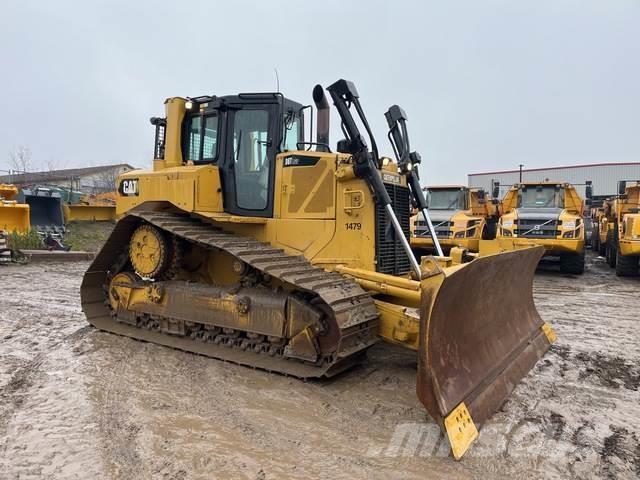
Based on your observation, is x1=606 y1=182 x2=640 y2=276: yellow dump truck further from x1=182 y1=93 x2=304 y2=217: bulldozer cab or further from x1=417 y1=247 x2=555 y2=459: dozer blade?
x1=182 y1=93 x2=304 y2=217: bulldozer cab

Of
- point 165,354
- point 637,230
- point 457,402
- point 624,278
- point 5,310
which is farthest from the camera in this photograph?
point 624,278

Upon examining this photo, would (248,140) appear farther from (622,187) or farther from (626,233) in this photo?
(622,187)

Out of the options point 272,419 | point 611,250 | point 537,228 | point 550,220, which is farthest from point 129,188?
point 611,250

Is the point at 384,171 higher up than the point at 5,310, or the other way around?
the point at 384,171

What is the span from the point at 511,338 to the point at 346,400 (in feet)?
6.16

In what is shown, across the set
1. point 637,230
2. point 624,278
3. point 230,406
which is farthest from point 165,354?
point 624,278

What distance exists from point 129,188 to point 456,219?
31.2 feet

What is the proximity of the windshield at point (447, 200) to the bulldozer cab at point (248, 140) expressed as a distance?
9676mm

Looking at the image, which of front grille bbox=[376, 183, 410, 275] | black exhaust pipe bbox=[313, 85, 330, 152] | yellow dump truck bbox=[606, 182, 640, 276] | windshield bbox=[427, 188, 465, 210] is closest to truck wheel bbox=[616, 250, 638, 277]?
yellow dump truck bbox=[606, 182, 640, 276]

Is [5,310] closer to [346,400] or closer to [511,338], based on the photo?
[346,400]

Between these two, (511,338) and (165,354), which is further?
(165,354)

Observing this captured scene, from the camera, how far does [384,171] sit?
534 centimetres

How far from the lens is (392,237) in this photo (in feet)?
17.3

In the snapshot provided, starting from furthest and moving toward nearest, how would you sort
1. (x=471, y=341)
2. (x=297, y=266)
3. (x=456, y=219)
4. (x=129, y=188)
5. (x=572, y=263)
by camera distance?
1. (x=456, y=219)
2. (x=572, y=263)
3. (x=129, y=188)
4. (x=297, y=266)
5. (x=471, y=341)
